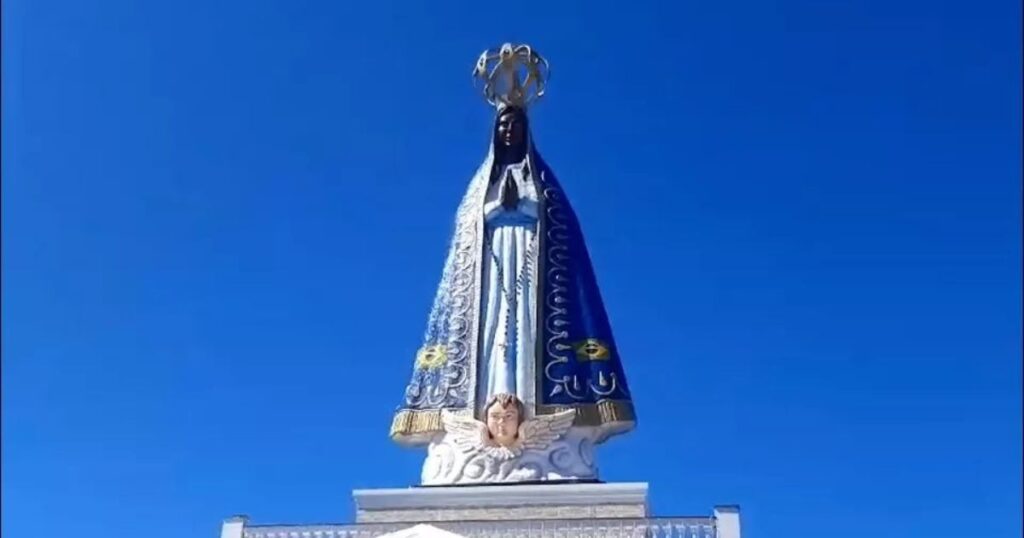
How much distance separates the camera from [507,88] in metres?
18.4

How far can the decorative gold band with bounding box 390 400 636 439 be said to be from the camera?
15273 mm

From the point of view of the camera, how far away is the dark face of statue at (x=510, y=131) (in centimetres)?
1802

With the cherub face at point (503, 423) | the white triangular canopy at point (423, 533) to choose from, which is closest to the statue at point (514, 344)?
the cherub face at point (503, 423)

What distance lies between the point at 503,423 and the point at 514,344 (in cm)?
133

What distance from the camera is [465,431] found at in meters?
15.2

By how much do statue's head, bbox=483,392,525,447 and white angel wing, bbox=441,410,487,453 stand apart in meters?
0.12

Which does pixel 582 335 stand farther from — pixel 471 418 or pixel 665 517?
pixel 665 517

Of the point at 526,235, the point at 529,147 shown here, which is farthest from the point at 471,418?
the point at 529,147

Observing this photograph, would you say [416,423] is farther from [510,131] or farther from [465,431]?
[510,131]

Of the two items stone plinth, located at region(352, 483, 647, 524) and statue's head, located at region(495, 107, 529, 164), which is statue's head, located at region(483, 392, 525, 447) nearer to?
stone plinth, located at region(352, 483, 647, 524)

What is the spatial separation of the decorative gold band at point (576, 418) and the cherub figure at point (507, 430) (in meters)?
0.16

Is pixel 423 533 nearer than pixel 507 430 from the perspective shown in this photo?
Yes

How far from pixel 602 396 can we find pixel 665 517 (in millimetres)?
2383

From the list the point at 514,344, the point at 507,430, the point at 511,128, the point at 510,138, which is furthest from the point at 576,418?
the point at 511,128
